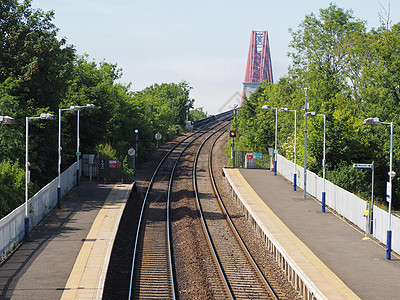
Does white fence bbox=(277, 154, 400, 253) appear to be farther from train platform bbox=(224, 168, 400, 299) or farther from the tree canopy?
Result: the tree canopy

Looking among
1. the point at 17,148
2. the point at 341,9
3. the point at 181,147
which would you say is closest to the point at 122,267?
the point at 17,148

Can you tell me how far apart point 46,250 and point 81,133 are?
914 inches

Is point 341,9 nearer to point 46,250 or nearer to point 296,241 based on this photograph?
point 296,241

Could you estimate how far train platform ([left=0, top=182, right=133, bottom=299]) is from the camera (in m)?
16.2

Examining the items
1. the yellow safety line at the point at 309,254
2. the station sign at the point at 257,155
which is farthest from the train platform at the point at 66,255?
the station sign at the point at 257,155

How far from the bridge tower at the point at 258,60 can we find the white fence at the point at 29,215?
15343 cm

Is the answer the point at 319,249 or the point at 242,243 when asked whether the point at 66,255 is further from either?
the point at 319,249

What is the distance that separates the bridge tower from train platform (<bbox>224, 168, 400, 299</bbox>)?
15201 cm

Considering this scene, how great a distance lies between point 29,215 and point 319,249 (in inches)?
532

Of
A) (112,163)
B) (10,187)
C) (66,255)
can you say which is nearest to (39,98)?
(112,163)

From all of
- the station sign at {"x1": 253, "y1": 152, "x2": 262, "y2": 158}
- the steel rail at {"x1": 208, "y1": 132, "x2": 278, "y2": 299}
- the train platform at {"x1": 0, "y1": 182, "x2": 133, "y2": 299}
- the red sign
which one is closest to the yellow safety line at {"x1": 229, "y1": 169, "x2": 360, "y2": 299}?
the steel rail at {"x1": 208, "y1": 132, "x2": 278, "y2": 299}

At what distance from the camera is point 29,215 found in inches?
948

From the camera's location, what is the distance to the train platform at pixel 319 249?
53.5ft

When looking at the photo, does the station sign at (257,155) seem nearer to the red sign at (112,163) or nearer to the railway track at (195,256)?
the railway track at (195,256)
